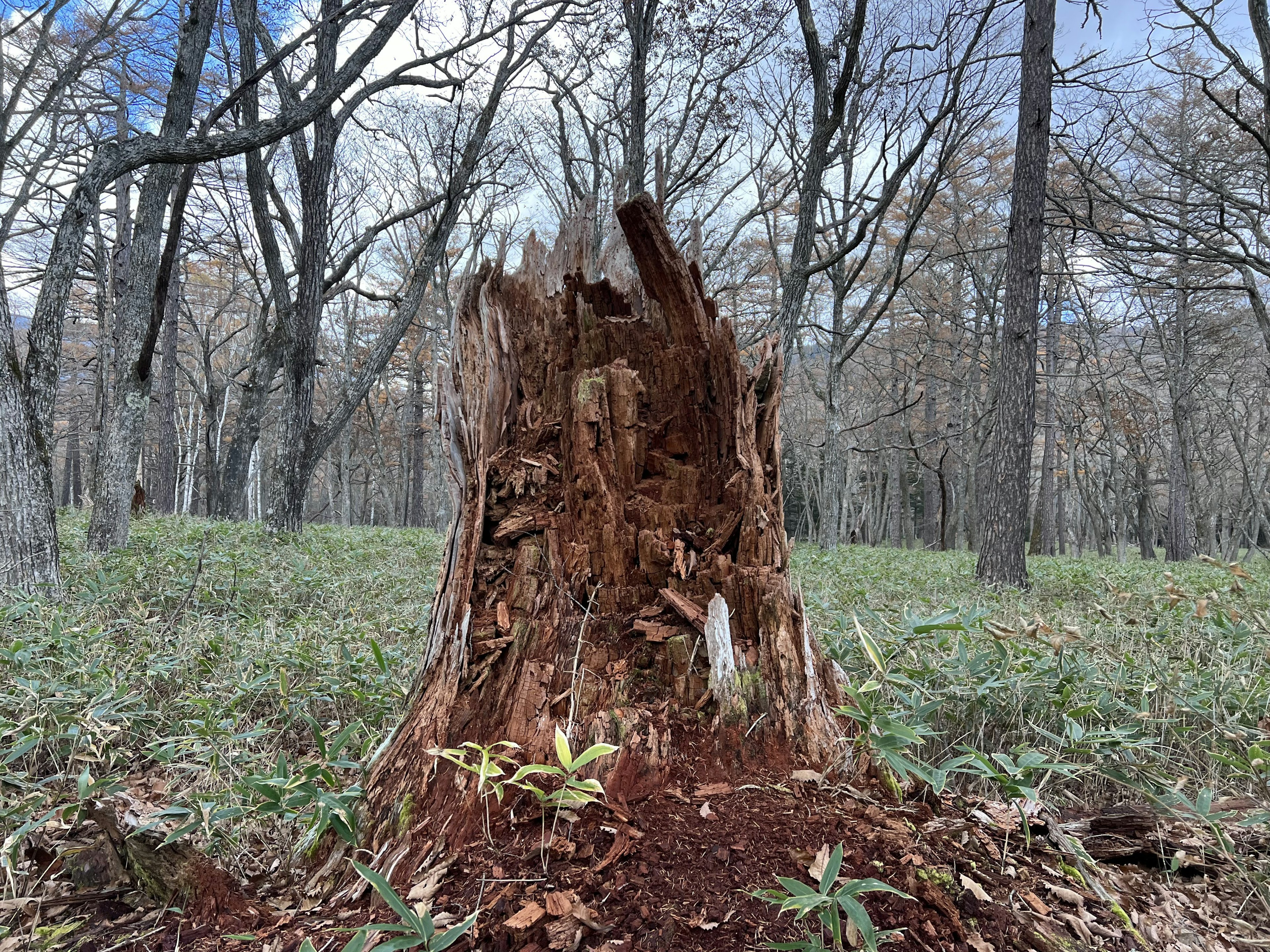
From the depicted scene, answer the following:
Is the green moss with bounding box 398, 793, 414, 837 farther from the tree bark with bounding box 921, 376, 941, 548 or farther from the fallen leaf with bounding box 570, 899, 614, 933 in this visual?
the tree bark with bounding box 921, 376, 941, 548

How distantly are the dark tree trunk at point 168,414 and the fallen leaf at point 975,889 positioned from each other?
13.0 meters

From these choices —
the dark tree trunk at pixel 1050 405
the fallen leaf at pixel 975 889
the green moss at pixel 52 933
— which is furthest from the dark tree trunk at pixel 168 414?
the dark tree trunk at pixel 1050 405

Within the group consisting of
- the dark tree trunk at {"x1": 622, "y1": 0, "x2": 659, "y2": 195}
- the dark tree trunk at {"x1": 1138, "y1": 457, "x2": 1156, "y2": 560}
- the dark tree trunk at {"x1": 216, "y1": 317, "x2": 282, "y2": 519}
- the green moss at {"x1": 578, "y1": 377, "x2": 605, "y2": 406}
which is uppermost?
the dark tree trunk at {"x1": 622, "y1": 0, "x2": 659, "y2": 195}

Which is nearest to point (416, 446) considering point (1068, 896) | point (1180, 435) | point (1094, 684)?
point (1180, 435)

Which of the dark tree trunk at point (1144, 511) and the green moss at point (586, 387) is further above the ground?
the green moss at point (586, 387)

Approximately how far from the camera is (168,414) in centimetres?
1412

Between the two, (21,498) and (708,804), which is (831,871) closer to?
(708,804)

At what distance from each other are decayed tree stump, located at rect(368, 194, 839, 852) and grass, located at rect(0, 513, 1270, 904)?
10.3 inches

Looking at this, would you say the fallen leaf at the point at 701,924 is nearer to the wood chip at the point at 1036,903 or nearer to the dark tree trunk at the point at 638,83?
the wood chip at the point at 1036,903

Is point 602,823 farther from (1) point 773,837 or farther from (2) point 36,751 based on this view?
(2) point 36,751

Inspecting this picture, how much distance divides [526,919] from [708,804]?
46 cm

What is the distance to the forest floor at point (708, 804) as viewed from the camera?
121 centimetres

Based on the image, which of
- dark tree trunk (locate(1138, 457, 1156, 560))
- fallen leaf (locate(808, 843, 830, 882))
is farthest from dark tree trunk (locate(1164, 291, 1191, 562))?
fallen leaf (locate(808, 843, 830, 882))

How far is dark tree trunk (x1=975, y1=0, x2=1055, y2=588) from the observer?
696 centimetres
